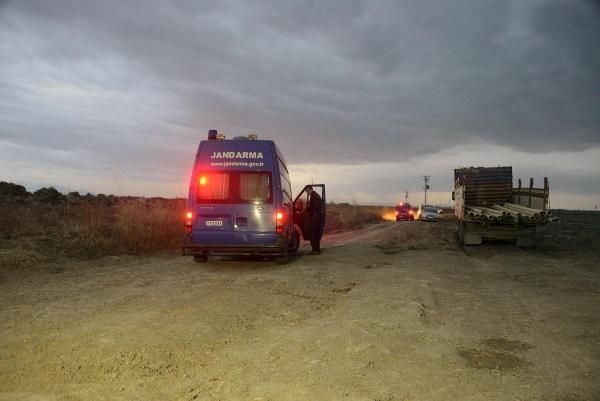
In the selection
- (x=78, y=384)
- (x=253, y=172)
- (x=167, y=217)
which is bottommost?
(x=78, y=384)

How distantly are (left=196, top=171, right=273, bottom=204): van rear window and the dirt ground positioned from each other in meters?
1.81

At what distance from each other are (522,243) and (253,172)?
10.4 meters

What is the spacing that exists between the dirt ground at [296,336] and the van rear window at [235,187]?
1.81 metres

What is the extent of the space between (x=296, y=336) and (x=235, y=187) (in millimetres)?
5644

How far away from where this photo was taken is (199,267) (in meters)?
10.4

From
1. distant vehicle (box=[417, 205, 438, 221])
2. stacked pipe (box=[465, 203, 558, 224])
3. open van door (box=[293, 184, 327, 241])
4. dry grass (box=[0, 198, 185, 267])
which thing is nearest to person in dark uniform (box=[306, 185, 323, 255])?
open van door (box=[293, 184, 327, 241])

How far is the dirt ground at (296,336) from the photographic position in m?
3.71

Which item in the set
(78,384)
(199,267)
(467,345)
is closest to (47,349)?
(78,384)

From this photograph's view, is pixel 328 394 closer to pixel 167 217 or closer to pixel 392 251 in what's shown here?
pixel 392 251

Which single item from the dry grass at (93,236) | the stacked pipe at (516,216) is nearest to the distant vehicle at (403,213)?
the stacked pipe at (516,216)

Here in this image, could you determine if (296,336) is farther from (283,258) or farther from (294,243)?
(294,243)

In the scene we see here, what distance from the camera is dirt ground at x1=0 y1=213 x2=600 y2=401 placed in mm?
3713

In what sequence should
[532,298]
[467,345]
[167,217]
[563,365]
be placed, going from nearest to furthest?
1. [563,365]
2. [467,345]
3. [532,298]
4. [167,217]

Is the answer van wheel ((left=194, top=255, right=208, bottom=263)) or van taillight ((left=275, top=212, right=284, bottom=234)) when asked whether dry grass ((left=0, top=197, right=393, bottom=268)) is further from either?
van taillight ((left=275, top=212, right=284, bottom=234))
